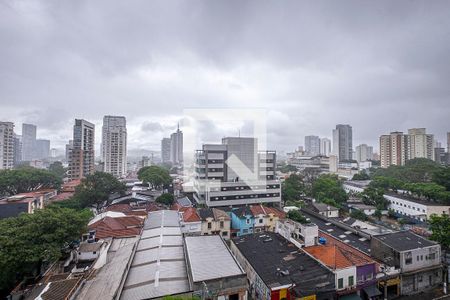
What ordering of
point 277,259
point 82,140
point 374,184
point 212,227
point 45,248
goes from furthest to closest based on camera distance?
point 82,140
point 374,184
point 212,227
point 277,259
point 45,248

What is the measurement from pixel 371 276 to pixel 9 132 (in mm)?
72964

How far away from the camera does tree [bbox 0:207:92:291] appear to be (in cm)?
1224

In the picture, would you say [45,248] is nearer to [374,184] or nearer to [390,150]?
[374,184]

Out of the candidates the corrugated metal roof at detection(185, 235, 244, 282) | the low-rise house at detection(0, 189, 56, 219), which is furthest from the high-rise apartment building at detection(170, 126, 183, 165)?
the corrugated metal roof at detection(185, 235, 244, 282)

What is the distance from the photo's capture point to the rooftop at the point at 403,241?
1412 centimetres

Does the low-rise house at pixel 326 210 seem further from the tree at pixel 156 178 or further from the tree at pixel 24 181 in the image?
the tree at pixel 24 181

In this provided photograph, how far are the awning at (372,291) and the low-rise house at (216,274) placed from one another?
7180mm

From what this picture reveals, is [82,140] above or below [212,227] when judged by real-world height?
above

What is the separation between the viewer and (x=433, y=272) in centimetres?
1429

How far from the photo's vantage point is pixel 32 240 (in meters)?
13.2

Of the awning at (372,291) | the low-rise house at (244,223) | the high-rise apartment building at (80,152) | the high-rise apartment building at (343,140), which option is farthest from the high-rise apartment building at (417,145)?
the high-rise apartment building at (80,152)

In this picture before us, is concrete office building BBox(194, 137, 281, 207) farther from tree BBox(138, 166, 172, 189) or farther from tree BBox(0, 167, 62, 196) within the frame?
tree BBox(0, 167, 62, 196)

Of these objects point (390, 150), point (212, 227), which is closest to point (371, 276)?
point (212, 227)

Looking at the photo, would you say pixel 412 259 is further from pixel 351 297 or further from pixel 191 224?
pixel 191 224
